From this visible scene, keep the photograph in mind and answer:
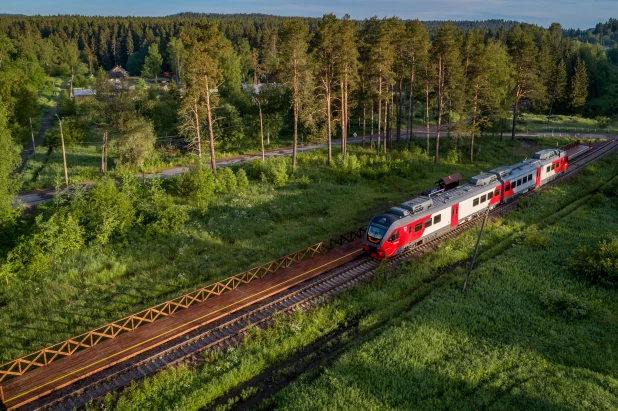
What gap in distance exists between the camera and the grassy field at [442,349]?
15.3 meters

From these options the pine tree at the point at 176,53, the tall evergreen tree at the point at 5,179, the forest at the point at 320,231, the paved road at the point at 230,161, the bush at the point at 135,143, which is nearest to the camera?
the forest at the point at 320,231

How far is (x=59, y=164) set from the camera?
46.9 meters

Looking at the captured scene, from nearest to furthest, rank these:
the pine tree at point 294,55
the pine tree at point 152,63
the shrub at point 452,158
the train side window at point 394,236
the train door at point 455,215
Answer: the train side window at point 394,236 → the train door at point 455,215 → the pine tree at point 294,55 → the shrub at point 452,158 → the pine tree at point 152,63

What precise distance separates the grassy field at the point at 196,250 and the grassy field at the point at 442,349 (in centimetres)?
678

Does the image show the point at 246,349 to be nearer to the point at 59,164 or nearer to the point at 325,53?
the point at 325,53

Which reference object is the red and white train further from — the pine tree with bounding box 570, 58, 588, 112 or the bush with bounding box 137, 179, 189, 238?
the pine tree with bounding box 570, 58, 588, 112

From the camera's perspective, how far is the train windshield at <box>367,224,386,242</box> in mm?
25147

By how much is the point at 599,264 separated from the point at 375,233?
12358mm

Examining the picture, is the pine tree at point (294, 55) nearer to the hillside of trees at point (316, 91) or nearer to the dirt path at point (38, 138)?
the hillside of trees at point (316, 91)

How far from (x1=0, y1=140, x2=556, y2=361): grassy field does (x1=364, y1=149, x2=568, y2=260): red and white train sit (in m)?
5.90

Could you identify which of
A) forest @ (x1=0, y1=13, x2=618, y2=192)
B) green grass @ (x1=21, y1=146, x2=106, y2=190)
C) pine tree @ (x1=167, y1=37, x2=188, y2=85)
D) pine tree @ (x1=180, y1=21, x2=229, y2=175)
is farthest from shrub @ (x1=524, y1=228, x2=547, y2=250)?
pine tree @ (x1=167, y1=37, x2=188, y2=85)

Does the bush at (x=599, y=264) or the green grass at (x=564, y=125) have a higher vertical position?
the green grass at (x=564, y=125)

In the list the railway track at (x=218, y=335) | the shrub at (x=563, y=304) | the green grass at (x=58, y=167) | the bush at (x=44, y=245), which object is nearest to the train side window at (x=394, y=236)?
the railway track at (x=218, y=335)

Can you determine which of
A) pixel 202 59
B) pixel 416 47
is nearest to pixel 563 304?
pixel 202 59
